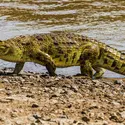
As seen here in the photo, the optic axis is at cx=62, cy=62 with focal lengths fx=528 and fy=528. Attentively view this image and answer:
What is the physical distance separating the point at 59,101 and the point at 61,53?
2537 mm

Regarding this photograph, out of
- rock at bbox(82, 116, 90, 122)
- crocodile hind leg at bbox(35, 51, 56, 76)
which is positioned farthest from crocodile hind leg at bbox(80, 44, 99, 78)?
rock at bbox(82, 116, 90, 122)

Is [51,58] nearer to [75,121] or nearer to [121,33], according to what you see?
[75,121]

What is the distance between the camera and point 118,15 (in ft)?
55.3

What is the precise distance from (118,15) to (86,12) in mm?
1207

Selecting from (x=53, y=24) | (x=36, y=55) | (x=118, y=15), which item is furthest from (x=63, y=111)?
(x=118, y=15)

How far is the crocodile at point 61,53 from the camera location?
9.12m

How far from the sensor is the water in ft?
44.5

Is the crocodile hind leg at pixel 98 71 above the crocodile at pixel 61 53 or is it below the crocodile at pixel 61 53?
below

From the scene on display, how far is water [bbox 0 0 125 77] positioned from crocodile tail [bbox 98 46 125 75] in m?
0.48

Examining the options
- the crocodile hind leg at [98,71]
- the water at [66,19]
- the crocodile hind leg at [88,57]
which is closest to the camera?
the crocodile hind leg at [88,57]

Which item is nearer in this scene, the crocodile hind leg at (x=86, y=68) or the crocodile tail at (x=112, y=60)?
the crocodile hind leg at (x=86, y=68)

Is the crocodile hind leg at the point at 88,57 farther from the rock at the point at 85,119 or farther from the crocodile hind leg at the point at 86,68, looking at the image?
the rock at the point at 85,119

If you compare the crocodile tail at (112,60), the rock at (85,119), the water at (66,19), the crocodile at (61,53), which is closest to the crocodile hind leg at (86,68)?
the crocodile at (61,53)

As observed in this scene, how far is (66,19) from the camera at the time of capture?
16.4 meters
